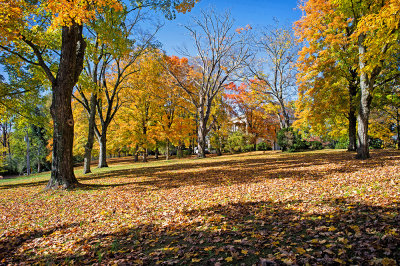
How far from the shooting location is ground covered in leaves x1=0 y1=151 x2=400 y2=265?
2.96 meters

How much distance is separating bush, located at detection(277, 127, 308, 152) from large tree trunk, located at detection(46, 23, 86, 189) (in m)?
18.7

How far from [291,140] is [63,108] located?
19.0 metres

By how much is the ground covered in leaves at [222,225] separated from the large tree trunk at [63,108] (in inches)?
49.1

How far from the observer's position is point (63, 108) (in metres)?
8.27

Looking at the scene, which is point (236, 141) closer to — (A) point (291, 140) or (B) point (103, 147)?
(A) point (291, 140)

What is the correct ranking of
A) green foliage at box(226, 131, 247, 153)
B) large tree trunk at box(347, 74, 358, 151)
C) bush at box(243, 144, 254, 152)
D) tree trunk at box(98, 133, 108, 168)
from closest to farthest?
large tree trunk at box(347, 74, 358, 151)
tree trunk at box(98, 133, 108, 168)
green foliage at box(226, 131, 247, 153)
bush at box(243, 144, 254, 152)

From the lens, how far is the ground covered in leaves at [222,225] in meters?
2.96

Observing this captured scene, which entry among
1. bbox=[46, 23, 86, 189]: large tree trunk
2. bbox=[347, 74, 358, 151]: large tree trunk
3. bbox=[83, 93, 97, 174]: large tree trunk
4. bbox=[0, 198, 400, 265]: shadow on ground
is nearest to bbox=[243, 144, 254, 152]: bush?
bbox=[347, 74, 358, 151]: large tree trunk

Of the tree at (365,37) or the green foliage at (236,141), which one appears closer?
the tree at (365,37)

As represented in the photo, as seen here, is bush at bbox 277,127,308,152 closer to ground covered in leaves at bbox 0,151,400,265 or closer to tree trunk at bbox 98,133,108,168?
ground covered in leaves at bbox 0,151,400,265

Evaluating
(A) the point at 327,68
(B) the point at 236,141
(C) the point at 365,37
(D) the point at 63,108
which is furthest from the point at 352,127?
(D) the point at 63,108

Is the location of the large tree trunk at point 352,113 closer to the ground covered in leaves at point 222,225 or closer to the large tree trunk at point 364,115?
the large tree trunk at point 364,115

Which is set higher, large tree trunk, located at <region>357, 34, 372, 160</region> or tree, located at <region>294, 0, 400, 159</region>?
tree, located at <region>294, 0, 400, 159</region>

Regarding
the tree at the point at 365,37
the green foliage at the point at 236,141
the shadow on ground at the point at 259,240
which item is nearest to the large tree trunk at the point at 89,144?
the shadow on ground at the point at 259,240
